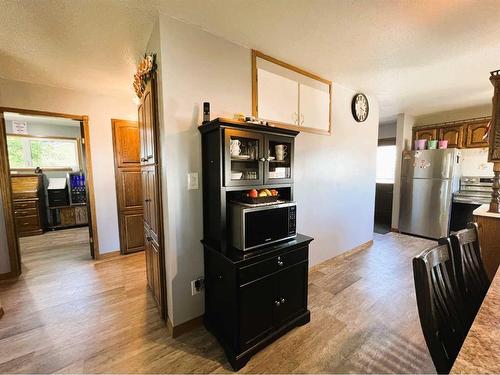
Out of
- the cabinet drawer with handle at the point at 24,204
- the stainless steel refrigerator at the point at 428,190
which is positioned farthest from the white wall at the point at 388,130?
the cabinet drawer with handle at the point at 24,204

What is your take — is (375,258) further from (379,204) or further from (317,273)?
(379,204)

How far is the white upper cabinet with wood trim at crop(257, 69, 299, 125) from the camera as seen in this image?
7.36 feet

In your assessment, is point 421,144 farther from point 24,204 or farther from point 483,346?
point 24,204

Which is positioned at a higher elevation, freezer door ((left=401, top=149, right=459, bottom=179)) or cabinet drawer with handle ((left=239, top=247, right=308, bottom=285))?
freezer door ((left=401, top=149, right=459, bottom=179))

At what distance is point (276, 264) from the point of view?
1712mm

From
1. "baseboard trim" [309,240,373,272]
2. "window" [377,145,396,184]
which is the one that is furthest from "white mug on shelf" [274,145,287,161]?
"window" [377,145,396,184]

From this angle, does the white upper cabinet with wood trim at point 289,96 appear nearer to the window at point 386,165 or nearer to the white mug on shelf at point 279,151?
the white mug on shelf at point 279,151

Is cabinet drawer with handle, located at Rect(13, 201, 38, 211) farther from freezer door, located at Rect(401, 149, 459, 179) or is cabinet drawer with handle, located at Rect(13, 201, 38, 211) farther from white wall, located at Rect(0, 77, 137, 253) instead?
freezer door, located at Rect(401, 149, 459, 179)

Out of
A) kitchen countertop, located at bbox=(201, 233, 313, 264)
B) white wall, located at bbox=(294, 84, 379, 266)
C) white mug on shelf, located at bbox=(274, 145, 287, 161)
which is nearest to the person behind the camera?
kitchen countertop, located at bbox=(201, 233, 313, 264)

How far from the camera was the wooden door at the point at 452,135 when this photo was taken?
4129mm

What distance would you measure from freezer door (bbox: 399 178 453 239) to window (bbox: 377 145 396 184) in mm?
1136

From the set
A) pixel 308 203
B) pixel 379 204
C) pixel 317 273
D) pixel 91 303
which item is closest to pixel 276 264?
pixel 308 203

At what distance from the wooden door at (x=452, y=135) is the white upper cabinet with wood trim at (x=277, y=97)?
3654 mm

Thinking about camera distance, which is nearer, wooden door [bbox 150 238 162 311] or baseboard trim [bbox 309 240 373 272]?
wooden door [bbox 150 238 162 311]
